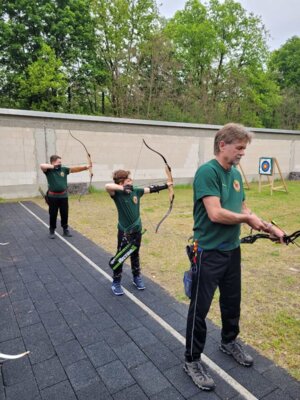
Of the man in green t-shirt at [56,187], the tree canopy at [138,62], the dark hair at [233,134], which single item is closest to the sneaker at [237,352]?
the dark hair at [233,134]

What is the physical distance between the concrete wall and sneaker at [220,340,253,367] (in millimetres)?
9458

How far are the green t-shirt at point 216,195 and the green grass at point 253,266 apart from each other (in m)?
1.15

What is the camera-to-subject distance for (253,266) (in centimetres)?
425

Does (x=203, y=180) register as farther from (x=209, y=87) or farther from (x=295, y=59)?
(x=295, y=59)

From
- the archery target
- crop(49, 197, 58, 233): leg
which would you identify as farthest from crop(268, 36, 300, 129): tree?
crop(49, 197, 58, 233): leg

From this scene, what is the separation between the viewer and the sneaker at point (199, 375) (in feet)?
6.31

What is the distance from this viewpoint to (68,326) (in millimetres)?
2672

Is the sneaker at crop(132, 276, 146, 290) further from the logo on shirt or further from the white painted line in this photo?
the logo on shirt

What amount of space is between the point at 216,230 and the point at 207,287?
385 mm

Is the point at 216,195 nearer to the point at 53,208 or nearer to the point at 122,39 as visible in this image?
the point at 53,208

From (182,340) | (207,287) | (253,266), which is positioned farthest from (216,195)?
(253,266)

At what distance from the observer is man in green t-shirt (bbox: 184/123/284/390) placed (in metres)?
1.77

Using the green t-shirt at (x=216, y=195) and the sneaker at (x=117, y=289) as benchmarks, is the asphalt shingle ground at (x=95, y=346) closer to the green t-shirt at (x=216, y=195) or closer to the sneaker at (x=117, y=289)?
the sneaker at (x=117, y=289)

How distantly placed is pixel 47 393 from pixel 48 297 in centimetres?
142
